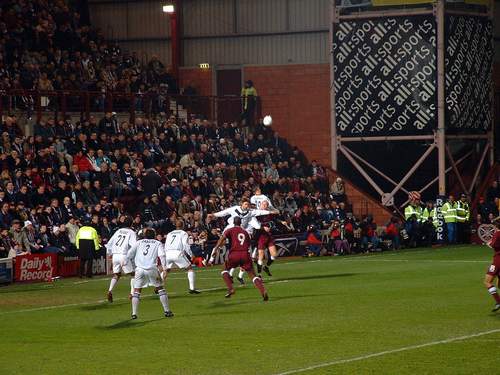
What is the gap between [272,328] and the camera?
24031 mm

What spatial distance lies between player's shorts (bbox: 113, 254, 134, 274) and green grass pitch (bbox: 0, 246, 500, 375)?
76 centimetres

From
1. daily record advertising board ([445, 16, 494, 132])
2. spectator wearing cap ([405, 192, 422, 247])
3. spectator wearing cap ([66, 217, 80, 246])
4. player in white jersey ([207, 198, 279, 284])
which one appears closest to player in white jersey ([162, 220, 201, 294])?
player in white jersey ([207, 198, 279, 284])

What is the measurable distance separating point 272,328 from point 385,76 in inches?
1193

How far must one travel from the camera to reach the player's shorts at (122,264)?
31141 millimetres

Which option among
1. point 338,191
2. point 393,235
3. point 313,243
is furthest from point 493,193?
point 313,243

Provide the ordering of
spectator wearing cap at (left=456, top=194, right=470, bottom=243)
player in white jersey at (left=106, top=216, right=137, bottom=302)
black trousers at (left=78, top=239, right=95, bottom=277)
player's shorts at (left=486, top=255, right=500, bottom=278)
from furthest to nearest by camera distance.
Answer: spectator wearing cap at (left=456, top=194, right=470, bottom=243)
black trousers at (left=78, top=239, right=95, bottom=277)
player in white jersey at (left=106, top=216, right=137, bottom=302)
player's shorts at (left=486, top=255, right=500, bottom=278)

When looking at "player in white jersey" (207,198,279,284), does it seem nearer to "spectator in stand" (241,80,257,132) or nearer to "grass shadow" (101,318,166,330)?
"grass shadow" (101,318,166,330)

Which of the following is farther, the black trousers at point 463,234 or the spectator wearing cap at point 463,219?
the black trousers at point 463,234

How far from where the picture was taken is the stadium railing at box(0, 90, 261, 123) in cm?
4488

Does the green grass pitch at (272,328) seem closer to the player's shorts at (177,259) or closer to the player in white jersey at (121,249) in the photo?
the player in white jersey at (121,249)

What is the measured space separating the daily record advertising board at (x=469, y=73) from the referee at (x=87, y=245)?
1891 cm

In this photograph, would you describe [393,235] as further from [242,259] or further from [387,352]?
[387,352]

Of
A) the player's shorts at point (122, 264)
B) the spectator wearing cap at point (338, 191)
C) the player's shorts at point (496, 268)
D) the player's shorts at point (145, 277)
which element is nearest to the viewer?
the player's shorts at point (496, 268)

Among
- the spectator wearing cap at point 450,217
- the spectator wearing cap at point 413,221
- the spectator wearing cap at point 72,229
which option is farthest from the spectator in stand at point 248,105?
the spectator wearing cap at point 72,229
